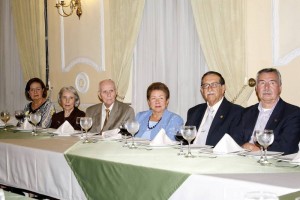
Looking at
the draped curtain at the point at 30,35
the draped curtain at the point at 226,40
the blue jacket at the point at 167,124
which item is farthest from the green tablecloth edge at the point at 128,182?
the draped curtain at the point at 30,35

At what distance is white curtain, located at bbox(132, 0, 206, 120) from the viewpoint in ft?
17.3

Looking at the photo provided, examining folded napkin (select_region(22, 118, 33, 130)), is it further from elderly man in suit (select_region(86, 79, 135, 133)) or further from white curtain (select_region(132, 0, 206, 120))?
white curtain (select_region(132, 0, 206, 120))

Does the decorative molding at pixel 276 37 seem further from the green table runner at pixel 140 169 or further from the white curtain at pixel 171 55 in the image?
the green table runner at pixel 140 169

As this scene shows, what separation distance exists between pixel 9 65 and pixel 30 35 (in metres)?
1.07

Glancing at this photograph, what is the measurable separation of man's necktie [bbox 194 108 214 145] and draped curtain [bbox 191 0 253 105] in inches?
30.8

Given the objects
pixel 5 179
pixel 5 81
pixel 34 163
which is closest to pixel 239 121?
pixel 34 163

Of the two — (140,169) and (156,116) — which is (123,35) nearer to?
(156,116)

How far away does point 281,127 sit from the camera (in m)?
3.47

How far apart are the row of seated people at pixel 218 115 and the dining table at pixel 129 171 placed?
536mm

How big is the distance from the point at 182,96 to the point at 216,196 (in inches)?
128

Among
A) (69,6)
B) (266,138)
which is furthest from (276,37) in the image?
(69,6)

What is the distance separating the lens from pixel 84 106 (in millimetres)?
6551

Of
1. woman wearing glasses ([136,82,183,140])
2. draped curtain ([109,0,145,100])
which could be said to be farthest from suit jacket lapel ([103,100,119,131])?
draped curtain ([109,0,145,100])

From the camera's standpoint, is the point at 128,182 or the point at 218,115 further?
the point at 218,115
